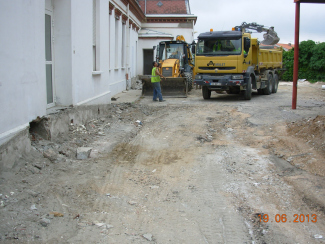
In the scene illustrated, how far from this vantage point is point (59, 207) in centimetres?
466

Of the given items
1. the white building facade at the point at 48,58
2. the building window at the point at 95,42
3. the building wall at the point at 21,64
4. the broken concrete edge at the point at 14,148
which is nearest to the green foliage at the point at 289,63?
the white building facade at the point at 48,58

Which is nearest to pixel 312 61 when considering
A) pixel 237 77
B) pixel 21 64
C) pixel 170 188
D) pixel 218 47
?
pixel 237 77

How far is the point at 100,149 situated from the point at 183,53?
1338cm

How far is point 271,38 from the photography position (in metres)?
22.3

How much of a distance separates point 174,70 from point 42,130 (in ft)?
39.1

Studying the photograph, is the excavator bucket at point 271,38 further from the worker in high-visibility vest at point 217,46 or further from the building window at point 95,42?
the building window at point 95,42

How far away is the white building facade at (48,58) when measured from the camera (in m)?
5.55

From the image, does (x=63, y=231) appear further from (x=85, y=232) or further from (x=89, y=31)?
(x=89, y=31)

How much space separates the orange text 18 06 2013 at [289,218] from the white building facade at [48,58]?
3845mm

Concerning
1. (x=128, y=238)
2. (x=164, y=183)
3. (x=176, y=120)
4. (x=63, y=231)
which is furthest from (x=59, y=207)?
(x=176, y=120)

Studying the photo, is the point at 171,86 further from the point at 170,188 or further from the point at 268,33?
the point at 170,188

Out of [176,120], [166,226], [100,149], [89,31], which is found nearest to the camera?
[166,226]

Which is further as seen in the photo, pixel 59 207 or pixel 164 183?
pixel 164 183

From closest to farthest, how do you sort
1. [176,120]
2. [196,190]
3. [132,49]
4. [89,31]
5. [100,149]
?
[196,190] < [100,149] < [89,31] < [176,120] < [132,49]
